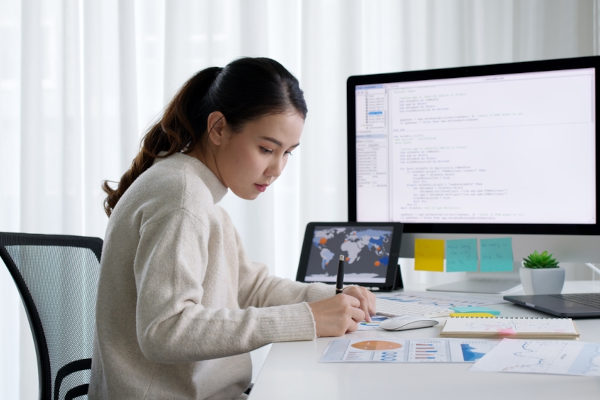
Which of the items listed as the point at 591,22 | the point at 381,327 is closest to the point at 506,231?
the point at 381,327

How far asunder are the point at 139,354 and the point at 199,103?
1.46ft

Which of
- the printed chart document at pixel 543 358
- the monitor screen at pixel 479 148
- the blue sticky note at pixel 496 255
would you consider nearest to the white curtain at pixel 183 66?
the monitor screen at pixel 479 148

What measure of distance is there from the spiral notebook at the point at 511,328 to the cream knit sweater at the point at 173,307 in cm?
21

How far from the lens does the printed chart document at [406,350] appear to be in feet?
2.63

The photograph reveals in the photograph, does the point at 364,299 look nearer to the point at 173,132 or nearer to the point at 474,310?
the point at 474,310

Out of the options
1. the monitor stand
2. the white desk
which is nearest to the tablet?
the monitor stand

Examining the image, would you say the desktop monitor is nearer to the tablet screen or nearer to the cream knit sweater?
the tablet screen

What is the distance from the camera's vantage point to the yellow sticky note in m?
1.52

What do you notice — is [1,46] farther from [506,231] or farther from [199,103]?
[506,231]

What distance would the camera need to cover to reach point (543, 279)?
4.37 feet

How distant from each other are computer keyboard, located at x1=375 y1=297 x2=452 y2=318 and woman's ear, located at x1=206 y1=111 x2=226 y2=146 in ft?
1.33

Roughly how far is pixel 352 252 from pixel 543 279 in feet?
1.33

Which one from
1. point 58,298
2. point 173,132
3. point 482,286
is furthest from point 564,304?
point 58,298

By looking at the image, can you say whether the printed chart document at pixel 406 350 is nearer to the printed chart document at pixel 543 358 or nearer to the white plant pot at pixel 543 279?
the printed chart document at pixel 543 358
